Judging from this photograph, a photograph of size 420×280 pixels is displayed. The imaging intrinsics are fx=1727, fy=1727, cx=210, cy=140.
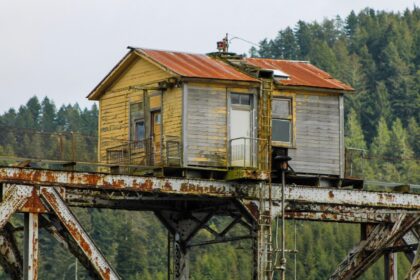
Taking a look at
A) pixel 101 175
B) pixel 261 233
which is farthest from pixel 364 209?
pixel 101 175

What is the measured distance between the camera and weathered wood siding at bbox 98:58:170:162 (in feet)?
173

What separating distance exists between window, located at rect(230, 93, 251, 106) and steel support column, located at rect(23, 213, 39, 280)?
7.58 meters

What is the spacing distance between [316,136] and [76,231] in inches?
361

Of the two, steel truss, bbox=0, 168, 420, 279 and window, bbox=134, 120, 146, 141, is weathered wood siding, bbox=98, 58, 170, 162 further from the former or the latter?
steel truss, bbox=0, 168, 420, 279

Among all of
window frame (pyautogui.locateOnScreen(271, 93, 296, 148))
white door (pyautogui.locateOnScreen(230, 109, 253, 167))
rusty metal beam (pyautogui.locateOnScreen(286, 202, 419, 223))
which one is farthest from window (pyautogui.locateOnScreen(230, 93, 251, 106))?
rusty metal beam (pyautogui.locateOnScreen(286, 202, 419, 223))

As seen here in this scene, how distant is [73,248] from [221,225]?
487 ft

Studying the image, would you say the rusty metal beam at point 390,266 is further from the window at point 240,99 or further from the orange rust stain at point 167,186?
the orange rust stain at point 167,186

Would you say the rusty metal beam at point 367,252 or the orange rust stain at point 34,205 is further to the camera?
the rusty metal beam at point 367,252

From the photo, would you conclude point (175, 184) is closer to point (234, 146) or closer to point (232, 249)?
point (234, 146)

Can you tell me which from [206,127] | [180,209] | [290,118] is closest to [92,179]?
[206,127]

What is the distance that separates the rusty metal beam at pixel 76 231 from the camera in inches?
1875

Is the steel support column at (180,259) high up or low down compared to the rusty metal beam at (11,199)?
down

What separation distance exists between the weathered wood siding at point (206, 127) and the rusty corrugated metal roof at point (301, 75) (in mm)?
2472

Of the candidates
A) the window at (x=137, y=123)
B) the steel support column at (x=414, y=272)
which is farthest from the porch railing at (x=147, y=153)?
the steel support column at (x=414, y=272)
